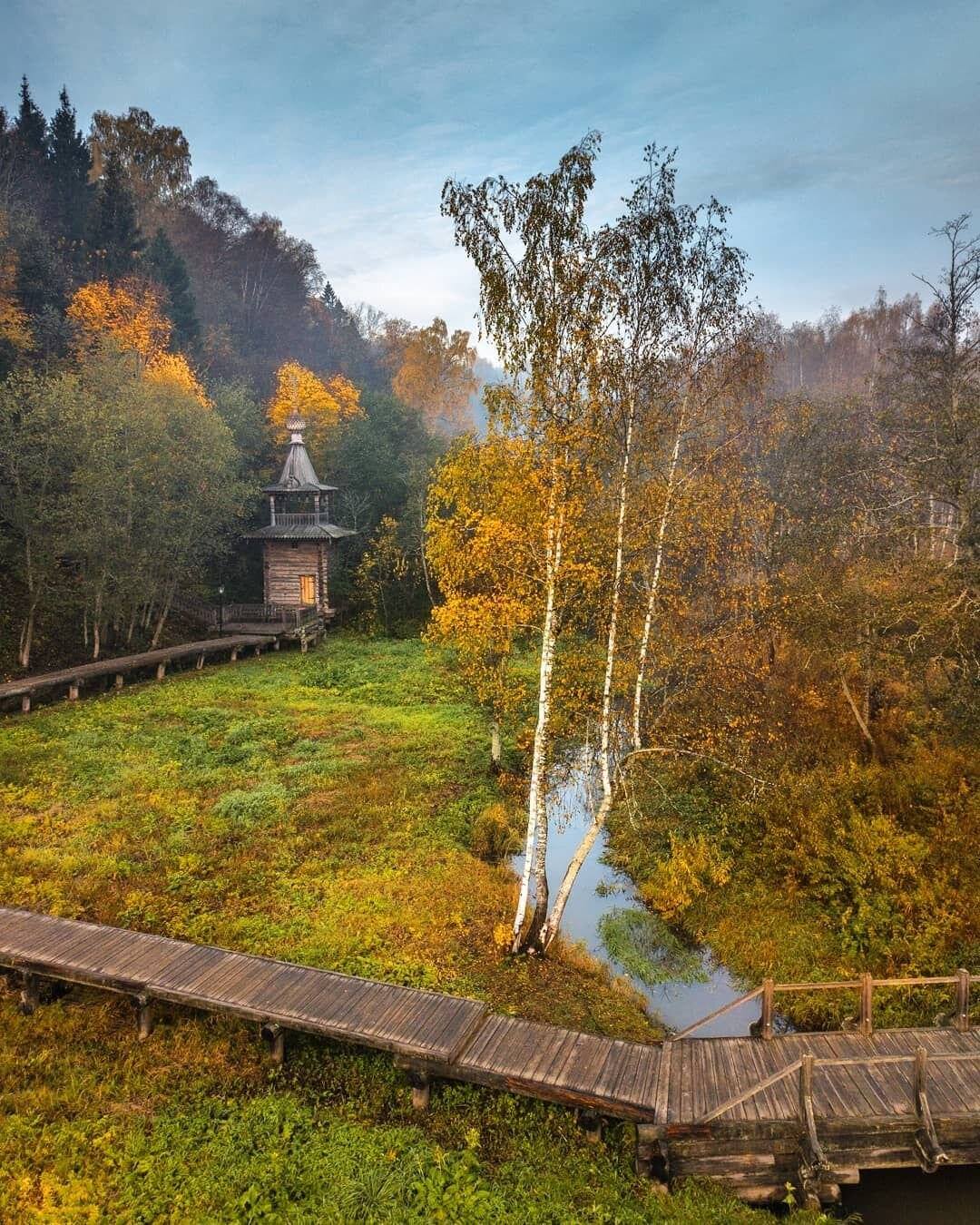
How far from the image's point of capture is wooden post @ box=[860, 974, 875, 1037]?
9.51 m

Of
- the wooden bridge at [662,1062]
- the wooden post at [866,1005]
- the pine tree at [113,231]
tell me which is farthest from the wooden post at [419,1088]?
the pine tree at [113,231]

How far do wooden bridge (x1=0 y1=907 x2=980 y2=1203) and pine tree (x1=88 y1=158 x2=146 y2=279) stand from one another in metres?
44.8

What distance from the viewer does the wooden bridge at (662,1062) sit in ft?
27.1

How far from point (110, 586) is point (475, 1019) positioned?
24654 millimetres

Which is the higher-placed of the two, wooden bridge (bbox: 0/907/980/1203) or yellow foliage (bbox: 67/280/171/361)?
yellow foliage (bbox: 67/280/171/361)

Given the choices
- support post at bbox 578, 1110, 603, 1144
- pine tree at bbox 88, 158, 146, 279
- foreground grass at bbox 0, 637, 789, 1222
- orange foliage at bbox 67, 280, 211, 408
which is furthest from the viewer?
pine tree at bbox 88, 158, 146, 279

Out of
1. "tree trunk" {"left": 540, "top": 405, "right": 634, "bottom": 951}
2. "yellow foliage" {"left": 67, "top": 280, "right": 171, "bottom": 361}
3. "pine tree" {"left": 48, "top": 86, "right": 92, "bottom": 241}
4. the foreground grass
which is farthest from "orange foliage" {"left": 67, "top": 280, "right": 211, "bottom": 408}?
"tree trunk" {"left": 540, "top": 405, "right": 634, "bottom": 951}

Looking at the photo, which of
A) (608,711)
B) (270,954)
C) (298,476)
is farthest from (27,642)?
(608,711)

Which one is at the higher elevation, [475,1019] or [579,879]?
[475,1019]

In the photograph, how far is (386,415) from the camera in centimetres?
4453

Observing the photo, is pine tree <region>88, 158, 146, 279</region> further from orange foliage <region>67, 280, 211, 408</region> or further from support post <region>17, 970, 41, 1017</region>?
support post <region>17, 970, 41, 1017</region>

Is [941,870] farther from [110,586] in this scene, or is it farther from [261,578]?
[261,578]

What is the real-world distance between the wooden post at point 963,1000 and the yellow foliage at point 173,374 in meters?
36.3

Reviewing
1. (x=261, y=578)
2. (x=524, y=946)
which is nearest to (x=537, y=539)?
(x=524, y=946)
